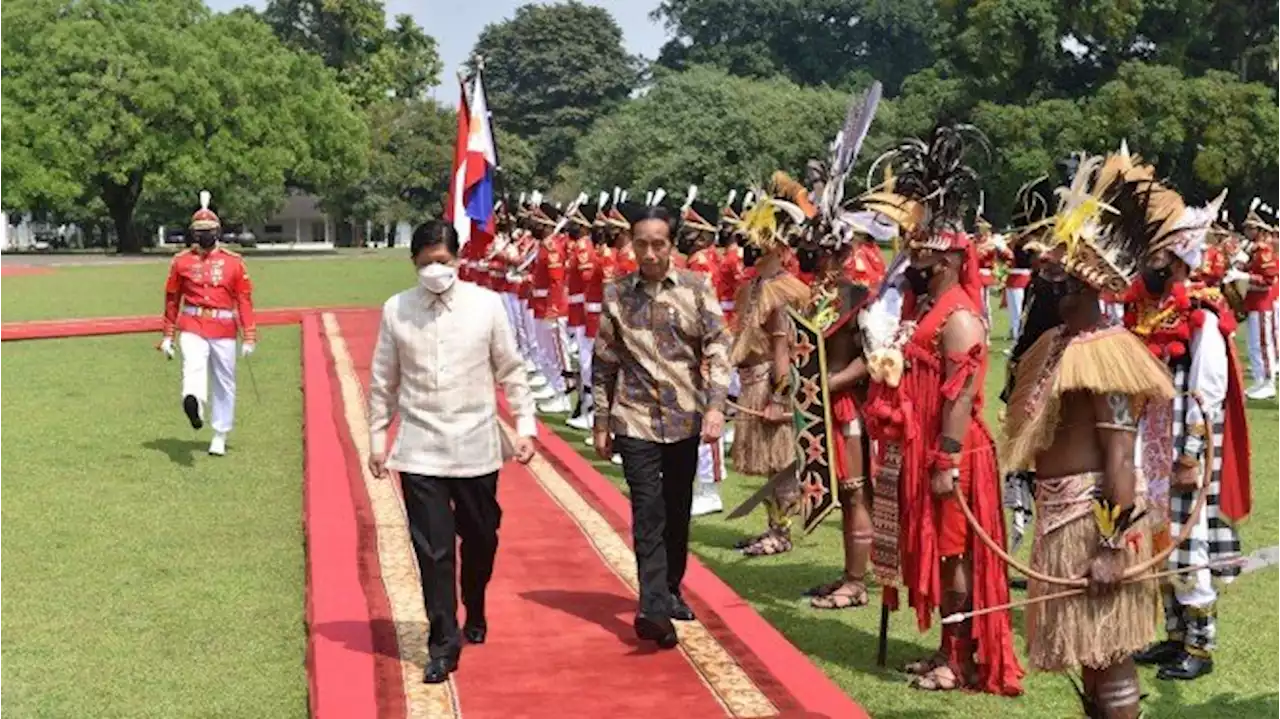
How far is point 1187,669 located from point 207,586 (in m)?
4.62

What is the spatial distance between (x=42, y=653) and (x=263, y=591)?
126 centimetres

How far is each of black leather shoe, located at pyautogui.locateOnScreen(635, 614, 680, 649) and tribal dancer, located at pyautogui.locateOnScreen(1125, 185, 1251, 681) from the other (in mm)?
1975

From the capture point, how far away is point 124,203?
191ft

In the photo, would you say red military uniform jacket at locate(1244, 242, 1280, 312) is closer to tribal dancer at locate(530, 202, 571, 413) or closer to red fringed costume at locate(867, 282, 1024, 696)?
tribal dancer at locate(530, 202, 571, 413)

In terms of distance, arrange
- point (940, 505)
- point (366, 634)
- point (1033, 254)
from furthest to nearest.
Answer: point (366, 634) → point (940, 505) → point (1033, 254)

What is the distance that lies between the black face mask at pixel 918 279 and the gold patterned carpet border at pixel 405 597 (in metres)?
2.39

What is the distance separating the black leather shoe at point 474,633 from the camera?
6.33 metres

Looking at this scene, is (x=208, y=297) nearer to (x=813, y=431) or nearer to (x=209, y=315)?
(x=209, y=315)

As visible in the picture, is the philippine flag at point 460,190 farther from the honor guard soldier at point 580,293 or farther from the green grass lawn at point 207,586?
the green grass lawn at point 207,586

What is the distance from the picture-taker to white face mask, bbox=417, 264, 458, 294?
586 centimetres

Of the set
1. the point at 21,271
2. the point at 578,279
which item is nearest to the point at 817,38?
the point at 21,271

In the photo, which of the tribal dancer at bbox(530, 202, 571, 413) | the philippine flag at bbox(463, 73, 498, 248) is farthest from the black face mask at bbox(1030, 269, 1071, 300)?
the tribal dancer at bbox(530, 202, 571, 413)

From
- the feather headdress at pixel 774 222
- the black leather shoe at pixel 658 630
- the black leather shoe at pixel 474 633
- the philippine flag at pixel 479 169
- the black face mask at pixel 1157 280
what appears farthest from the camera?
the philippine flag at pixel 479 169

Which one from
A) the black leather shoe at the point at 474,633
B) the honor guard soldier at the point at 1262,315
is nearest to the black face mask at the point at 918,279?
the black leather shoe at the point at 474,633
